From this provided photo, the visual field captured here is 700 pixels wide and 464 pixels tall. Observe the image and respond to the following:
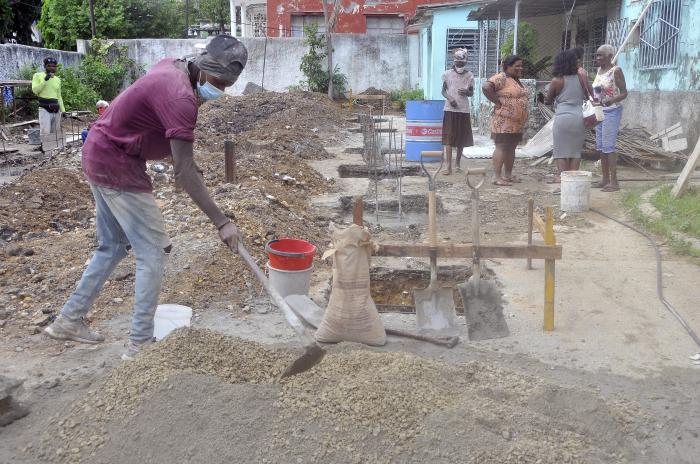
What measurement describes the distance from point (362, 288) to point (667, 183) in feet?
19.6

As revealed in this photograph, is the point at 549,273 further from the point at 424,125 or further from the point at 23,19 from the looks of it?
the point at 23,19

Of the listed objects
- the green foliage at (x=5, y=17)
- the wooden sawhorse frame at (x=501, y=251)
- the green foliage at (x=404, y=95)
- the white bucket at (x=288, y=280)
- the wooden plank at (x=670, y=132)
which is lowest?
the white bucket at (x=288, y=280)

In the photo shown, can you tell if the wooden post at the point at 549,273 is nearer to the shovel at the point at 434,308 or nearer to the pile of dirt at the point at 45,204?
the shovel at the point at 434,308

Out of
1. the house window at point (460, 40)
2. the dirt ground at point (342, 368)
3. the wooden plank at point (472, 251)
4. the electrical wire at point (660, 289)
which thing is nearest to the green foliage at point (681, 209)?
the electrical wire at point (660, 289)

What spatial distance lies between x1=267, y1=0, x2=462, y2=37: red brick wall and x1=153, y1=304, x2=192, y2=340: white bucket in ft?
86.7

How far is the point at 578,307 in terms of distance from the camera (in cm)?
480

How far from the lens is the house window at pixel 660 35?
10.4 m

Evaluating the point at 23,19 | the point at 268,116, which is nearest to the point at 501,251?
the point at 268,116

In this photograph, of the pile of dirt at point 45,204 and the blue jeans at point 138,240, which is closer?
the blue jeans at point 138,240

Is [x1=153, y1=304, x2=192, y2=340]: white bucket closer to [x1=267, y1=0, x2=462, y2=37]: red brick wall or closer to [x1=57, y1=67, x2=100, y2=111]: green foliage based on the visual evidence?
[x1=57, y1=67, x2=100, y2=111]: green foliage

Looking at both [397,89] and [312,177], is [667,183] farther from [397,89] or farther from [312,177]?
[397,89]

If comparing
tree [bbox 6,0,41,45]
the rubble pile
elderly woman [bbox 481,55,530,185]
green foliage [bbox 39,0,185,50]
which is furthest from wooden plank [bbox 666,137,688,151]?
tree [bbox 6,0,41,45]

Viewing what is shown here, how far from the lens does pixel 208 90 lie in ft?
11.3

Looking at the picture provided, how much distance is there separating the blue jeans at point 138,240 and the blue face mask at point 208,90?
602mm
